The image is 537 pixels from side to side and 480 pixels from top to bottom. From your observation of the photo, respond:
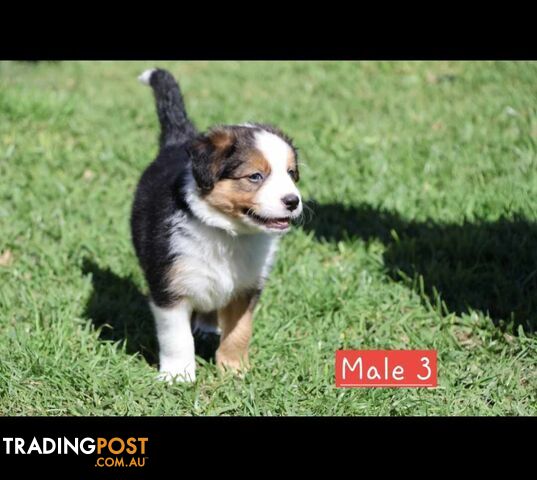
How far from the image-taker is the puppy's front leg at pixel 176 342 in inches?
146

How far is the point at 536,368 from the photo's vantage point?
3.83 metres

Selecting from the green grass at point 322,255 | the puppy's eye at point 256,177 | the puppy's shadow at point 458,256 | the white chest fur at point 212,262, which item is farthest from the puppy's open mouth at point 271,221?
the puppy's shadow at point 458,256

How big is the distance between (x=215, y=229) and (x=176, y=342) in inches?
22.3

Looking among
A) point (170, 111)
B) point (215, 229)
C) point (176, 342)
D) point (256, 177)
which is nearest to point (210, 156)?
point (256, 177)

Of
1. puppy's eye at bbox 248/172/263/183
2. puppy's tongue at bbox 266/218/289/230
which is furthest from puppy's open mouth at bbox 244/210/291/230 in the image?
puppy's eye at bbox 248/172/263/183

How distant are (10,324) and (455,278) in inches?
98.7

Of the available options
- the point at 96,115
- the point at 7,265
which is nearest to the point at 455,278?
the point at 7,265

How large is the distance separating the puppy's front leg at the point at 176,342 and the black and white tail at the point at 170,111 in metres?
1.16

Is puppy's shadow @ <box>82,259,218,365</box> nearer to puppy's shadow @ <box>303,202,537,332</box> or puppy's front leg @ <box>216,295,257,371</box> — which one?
puppy's front leg @ <box>216,295,257,371</box>

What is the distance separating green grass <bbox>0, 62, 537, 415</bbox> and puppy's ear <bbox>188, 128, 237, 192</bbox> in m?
0.97

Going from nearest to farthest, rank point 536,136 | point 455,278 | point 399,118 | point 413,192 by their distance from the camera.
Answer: point 455,278 → point 413,192 → point 536,136 → point 399,118

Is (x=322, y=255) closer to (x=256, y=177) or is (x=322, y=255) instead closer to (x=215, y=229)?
(x=215, y=229)

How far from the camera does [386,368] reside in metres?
3.81
